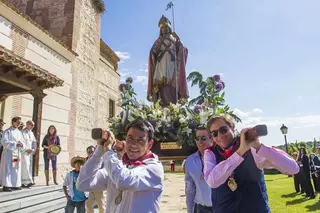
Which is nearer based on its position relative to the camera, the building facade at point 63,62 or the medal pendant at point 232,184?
the medal pendant at point 232,184

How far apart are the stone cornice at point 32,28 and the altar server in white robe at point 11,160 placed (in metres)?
5.41

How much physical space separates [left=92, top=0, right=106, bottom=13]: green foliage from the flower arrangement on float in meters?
15.6

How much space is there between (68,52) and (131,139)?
13481mm

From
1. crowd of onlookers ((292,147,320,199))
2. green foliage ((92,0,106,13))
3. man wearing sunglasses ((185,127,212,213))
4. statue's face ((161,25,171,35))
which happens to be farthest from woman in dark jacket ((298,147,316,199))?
green foliage ((92,0,106,13))

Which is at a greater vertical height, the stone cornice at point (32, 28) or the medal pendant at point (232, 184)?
the stone cornice at point (32, 28)

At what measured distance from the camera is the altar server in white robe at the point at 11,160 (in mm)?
6766

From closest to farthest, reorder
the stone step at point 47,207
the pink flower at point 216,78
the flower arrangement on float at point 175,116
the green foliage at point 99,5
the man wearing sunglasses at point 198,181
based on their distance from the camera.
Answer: the man wearing sunglasses at point 198,181 → the flower arrangement on float at point 175,116 → the pink flower at point 216,78 → the stone step at point 47,207 → the green foliage at point 99,5

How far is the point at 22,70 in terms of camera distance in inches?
314

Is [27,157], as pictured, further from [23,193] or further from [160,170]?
[160,170]

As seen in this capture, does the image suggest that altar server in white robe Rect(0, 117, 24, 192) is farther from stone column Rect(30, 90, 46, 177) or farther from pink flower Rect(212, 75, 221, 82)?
pink flower Rect(212, 75, 221, 82)

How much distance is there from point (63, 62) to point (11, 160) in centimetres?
774

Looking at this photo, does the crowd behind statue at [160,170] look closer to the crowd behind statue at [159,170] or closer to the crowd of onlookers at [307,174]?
the crowd behind statue at [159,170]

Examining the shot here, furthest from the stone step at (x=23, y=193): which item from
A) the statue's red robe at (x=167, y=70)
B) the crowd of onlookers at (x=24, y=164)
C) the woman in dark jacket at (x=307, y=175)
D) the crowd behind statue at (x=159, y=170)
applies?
the woman in dark jacket at (x=307, y=175)

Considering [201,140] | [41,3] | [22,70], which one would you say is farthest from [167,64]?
[41,3]
